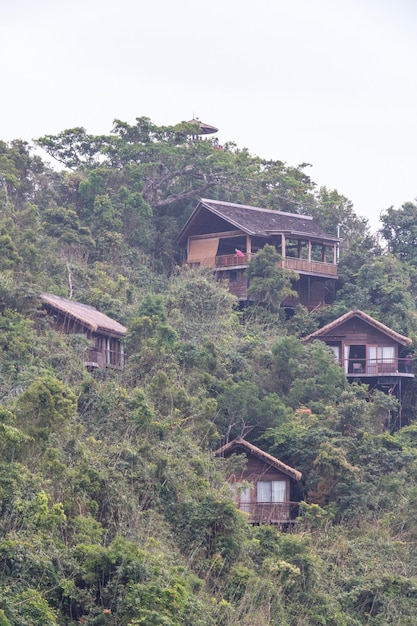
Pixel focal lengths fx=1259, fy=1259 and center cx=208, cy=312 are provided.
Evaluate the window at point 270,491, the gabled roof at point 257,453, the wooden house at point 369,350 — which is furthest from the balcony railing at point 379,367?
the gabled roof at point 257,453

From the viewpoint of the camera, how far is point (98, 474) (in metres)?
23.5

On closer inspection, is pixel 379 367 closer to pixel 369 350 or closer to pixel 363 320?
pixel 369 350

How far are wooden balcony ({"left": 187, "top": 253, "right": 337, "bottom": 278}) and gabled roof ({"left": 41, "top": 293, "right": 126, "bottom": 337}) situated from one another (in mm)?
7578

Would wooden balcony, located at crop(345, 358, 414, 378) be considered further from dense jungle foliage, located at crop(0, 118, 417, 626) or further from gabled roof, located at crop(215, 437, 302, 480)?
gabled roof, located at crop(215, 437, 302, 480)

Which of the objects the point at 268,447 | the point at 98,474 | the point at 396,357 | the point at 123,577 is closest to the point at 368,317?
the point at 396,357

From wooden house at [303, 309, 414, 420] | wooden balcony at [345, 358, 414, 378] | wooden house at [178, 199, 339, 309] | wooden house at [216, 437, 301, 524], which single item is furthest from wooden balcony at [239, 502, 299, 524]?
wooden house at [178, 199, 339, 309]

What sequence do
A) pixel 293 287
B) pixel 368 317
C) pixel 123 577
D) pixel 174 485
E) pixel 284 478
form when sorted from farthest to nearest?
pixel 293 287
pixel 368 317
pixel 284 478
pixel 174 485
pixel 123 577

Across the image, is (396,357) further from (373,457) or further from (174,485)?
(174,485)

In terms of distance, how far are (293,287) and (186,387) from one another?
12.4 meters

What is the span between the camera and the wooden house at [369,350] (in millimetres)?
36188

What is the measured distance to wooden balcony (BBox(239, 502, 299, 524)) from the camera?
2872 cm

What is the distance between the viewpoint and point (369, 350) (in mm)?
37031

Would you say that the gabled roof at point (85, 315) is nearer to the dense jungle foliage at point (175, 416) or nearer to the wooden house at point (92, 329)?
the wooden house at point (92, 329)

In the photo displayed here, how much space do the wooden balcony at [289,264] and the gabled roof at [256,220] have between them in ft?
2.96
